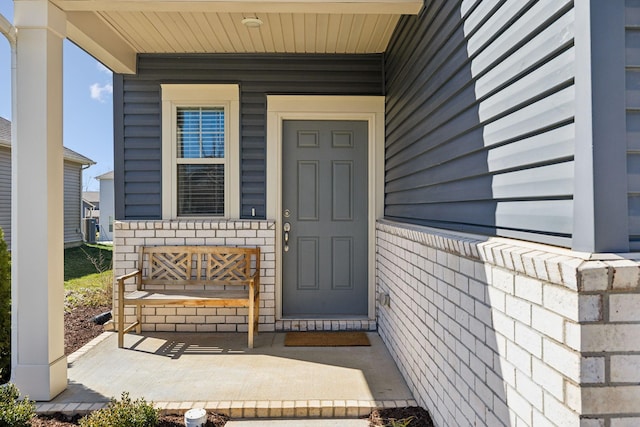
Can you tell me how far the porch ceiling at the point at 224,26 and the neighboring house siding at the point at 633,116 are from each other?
189 cm

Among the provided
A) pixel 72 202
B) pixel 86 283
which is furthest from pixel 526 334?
pixel 72 202

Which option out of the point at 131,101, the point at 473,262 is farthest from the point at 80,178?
the point at 473,262

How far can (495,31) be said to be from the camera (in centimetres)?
172

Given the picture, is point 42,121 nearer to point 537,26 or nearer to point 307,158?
point 307,158

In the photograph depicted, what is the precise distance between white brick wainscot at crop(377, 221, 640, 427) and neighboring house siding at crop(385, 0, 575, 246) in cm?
14

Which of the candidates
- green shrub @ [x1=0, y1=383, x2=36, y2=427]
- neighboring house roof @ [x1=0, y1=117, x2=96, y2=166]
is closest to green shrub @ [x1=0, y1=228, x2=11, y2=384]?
green shrub @ [x1=0, y1=383, x2=36, y2=427]

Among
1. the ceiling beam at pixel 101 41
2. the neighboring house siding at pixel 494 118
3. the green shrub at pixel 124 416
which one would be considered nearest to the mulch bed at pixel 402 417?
the neighboring house siding at pixel 494 118

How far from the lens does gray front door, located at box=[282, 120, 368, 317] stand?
14.4 feet

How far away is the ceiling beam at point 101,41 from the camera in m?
3.21

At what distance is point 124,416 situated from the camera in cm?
217

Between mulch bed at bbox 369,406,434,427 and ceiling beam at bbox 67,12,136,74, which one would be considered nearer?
mulch bed at bbox 369,406,434,427

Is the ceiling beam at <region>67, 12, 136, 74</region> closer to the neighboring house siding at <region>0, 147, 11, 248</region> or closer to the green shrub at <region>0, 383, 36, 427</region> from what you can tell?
the green shrub at <region>0, 383, 36, 427</region>

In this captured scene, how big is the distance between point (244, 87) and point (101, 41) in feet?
4.32

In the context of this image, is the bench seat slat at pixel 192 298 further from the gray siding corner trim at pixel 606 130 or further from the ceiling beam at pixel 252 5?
the gray siding corner trim at pixel 606 130
